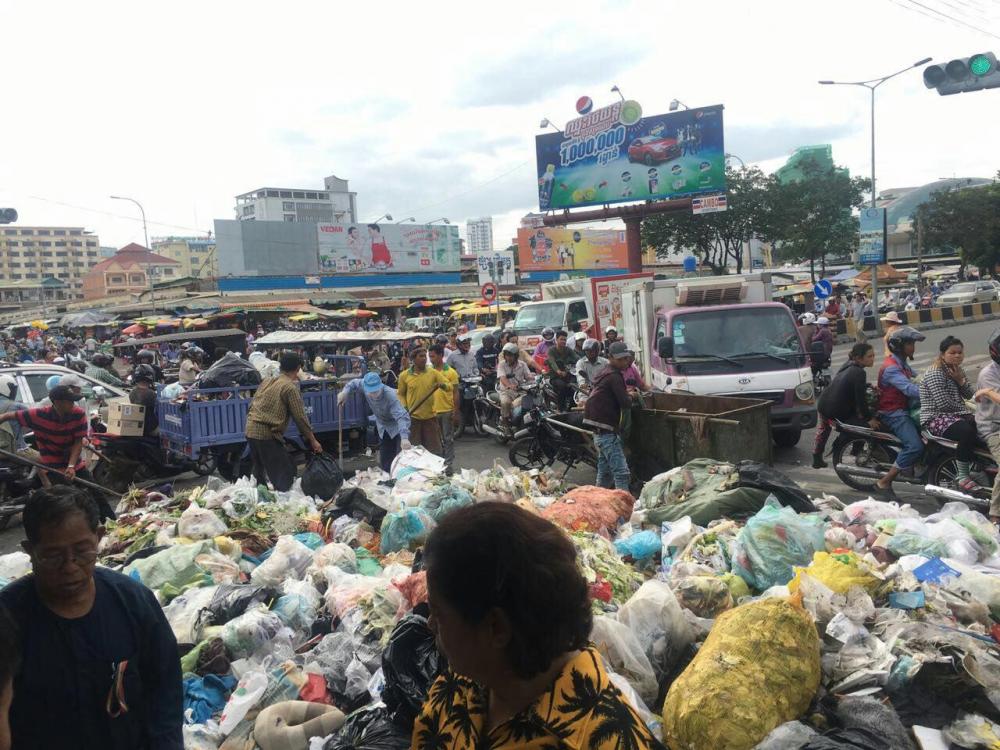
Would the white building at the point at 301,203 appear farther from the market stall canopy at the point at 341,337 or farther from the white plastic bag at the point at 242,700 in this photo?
the white plastic bag at the point at 242,700

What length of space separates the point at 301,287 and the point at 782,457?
4968cm

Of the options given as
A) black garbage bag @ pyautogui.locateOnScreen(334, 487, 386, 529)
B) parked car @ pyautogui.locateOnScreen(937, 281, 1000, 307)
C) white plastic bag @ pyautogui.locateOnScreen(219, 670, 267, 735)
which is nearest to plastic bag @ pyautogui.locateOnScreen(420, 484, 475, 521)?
black garbage bag @ pyautogui.locateOnScreen(334, 487, 386, 529)

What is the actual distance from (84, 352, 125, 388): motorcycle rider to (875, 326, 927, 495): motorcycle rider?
12.0 meters

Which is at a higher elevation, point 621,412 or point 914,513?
point 621,412

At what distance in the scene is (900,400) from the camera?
728 cm

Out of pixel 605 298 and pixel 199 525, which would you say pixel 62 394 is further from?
pixel 605 298

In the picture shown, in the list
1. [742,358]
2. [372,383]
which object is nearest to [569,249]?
[742,358]

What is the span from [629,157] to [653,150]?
1140mm

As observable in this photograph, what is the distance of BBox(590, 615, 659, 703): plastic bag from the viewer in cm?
347

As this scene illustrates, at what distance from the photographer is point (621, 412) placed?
7832 millimetres

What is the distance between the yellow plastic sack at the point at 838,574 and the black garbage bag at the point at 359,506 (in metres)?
3.36

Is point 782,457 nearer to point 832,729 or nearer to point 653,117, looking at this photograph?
point 832,729

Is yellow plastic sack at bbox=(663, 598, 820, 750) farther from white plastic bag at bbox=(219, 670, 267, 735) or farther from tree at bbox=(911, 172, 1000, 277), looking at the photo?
tree at bbox=(911, 172, 1000, 277)

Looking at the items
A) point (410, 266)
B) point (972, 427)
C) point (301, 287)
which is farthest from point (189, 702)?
point (410, 266)
